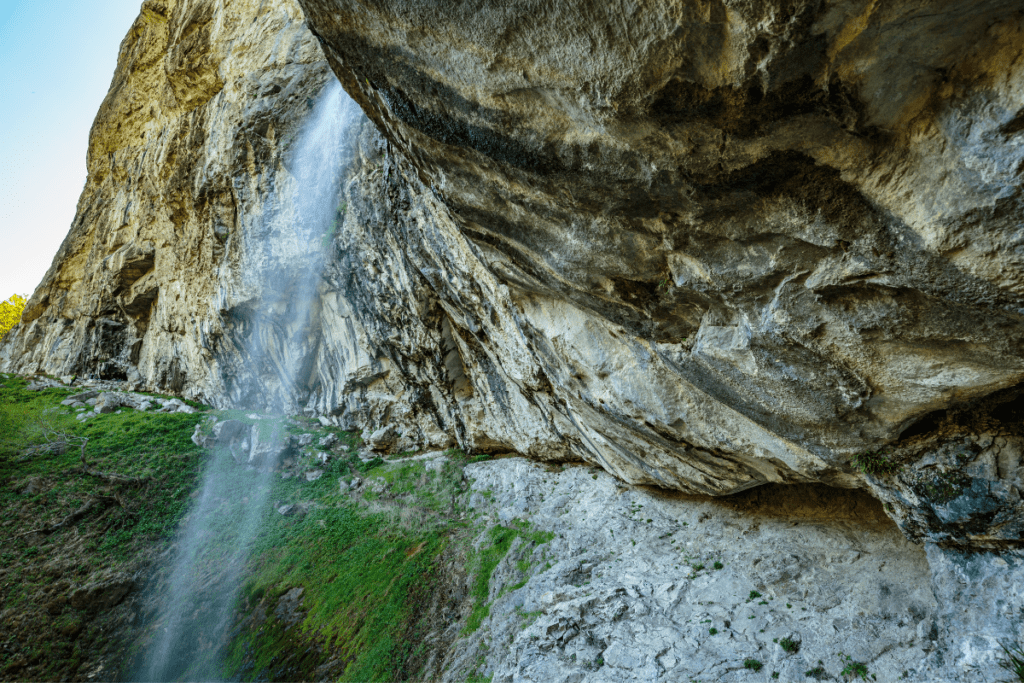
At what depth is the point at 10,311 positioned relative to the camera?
3784 cm

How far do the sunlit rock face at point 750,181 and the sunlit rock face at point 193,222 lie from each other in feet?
39.2

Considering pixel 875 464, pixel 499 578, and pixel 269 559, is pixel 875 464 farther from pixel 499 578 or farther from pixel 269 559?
pixel 269 559

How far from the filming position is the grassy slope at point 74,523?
35.2ft

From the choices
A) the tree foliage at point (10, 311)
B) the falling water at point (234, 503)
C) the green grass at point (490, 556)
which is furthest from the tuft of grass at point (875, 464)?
the tree foliage at point (10, 311)

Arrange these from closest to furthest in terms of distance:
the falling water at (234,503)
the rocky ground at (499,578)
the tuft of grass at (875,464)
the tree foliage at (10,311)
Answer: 1. the tuft of grass at (875,464)
2. the rocky ground at (499,578)
3. the falling water at (234,503)
4. the tree foliage at (10,311)

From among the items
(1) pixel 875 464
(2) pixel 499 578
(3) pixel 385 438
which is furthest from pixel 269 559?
(1) pixel 875 464

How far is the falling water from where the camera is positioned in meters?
11.2

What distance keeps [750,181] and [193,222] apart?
71.9 feet

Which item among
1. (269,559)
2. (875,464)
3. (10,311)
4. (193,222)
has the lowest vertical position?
(875,464)

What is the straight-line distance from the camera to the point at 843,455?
5.60 m

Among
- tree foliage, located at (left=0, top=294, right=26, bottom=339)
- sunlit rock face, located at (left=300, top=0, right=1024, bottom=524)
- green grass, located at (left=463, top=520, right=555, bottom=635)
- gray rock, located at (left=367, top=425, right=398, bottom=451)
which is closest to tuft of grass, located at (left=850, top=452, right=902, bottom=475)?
sunlit rock face, located at (left=300, top=0, right=1024, bottom=524)

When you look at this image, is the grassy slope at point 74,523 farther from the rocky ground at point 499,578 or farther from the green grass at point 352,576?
the green grass at point 352,576

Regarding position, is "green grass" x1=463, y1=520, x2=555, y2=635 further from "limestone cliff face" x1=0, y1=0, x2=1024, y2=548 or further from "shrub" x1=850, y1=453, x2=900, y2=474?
"shrub" x1=850, y1=453, x2=900, y2=474

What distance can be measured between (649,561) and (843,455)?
4.24m
